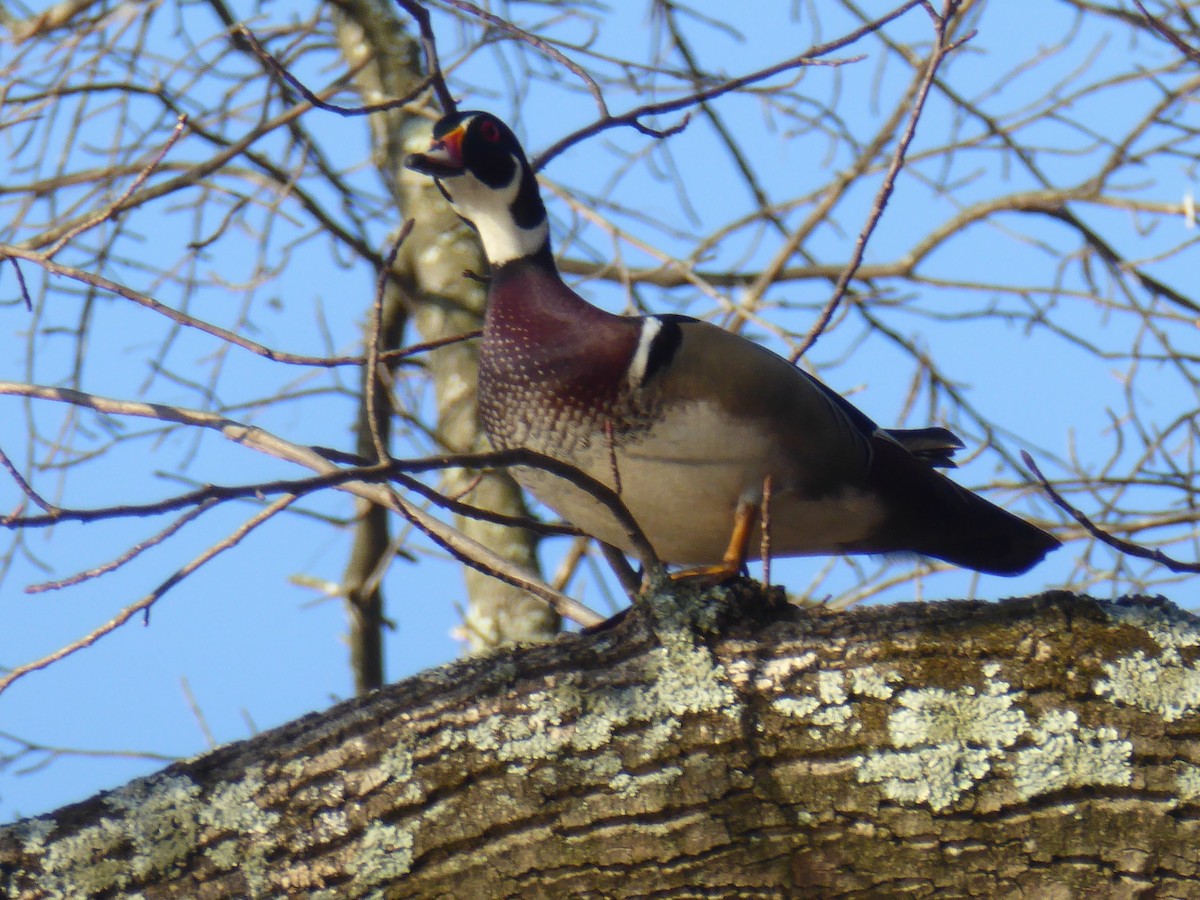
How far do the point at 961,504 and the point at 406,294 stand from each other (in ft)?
6.05

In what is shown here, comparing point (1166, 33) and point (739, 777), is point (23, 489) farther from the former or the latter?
point (1166, 33)

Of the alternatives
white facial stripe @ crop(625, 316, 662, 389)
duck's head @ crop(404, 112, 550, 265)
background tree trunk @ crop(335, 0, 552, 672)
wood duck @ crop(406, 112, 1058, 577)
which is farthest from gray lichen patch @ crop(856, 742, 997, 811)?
background tree trunk @ crop(335, 0, 552, 672)

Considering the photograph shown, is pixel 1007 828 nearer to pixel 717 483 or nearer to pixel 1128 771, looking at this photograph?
pixel 1128 771

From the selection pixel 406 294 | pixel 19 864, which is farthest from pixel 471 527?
pixel 19 864

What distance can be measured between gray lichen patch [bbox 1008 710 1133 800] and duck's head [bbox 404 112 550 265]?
129cm

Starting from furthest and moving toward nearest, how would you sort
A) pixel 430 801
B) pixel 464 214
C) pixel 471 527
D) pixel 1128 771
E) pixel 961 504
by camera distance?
pixel 471 527 → pixel 464 214 → pixel 961 504 → pixel 430 801 → pixel 1128 771

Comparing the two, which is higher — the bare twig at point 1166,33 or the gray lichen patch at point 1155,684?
the bare twig at point 1166,33

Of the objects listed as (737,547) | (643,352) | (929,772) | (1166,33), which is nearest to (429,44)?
(643,352)

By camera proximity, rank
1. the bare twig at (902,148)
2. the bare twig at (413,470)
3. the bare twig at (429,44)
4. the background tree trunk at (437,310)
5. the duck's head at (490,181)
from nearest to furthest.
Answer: the bare twig at (413,470)
the bare twig at (902,148)
the bare twig at (429,44)
the duck's head at (490,181)
the background tree trunk at (437,310)

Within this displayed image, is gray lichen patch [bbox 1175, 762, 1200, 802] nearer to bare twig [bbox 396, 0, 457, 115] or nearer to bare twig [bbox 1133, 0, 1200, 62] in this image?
bare twig [bbox 1133, 0, 1200, 62]

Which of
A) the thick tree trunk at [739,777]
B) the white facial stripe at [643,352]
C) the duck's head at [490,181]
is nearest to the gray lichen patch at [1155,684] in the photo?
the thick tree trunk at [739,777]

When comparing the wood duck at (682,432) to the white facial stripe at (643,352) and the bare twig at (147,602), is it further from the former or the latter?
the bare twig at (147,602)

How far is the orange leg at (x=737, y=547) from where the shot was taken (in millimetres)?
1876

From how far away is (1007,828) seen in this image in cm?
143
